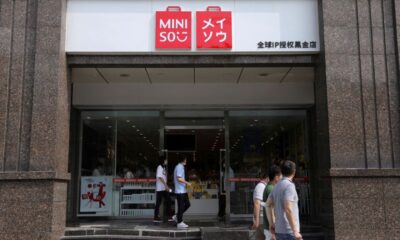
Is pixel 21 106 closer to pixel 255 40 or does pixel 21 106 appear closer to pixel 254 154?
pixel 255 40

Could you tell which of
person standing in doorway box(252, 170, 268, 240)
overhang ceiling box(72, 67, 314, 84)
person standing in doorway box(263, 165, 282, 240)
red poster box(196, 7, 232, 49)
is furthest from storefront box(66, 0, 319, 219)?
person standing in doorway box(263, 165, 282, 240)

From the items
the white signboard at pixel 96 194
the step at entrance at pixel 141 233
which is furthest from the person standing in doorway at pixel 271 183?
the white signboard at pixel 96 194

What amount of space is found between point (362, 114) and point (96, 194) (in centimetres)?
726

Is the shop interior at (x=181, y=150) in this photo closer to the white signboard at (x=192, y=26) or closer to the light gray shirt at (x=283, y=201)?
the white signboard at (x=192, y=26)

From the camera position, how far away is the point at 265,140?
43.9 feet

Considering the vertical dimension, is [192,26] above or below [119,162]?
above

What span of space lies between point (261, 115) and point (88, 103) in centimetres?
A: 470

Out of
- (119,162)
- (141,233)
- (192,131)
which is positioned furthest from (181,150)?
(141,233)

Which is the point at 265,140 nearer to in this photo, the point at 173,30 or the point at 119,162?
the point at 119,162

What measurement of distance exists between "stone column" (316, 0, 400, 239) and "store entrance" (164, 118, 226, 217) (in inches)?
167

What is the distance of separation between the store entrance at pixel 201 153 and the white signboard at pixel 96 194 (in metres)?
1.85

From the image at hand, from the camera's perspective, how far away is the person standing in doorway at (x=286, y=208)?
550 centimetres

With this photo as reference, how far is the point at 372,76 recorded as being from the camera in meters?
9.71

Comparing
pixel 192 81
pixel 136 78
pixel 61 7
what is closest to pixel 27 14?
pixel 61 7
